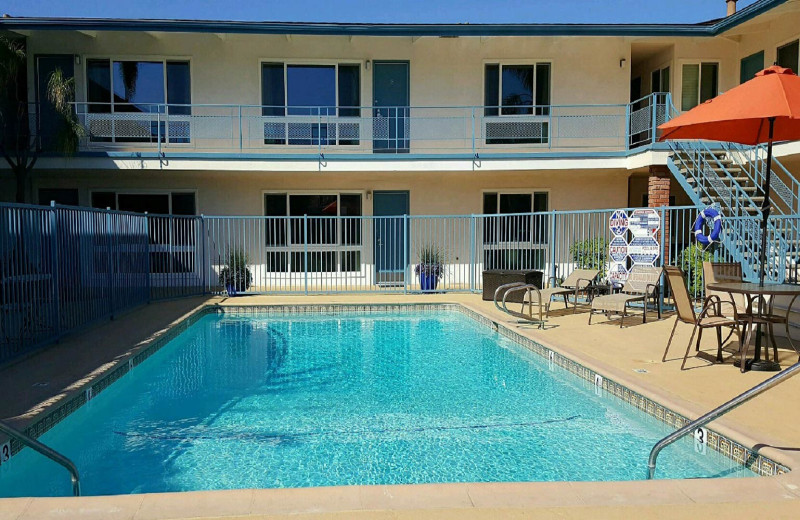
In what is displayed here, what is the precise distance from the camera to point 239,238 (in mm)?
15938

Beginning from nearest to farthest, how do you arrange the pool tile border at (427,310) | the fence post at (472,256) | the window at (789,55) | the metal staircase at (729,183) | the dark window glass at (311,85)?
the pool tile border at (427,310) < the metal staircase at (729,183) < the window at (789,55) < the fence post at (472,256) < the dark window glass at (311,85)

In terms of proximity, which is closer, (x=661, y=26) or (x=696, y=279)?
(x=696, y=279)

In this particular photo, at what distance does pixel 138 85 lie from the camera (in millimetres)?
15625

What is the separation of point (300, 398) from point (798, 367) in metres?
4.82

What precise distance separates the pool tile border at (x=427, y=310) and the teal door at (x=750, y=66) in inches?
413

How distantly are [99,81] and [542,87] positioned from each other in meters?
12.0

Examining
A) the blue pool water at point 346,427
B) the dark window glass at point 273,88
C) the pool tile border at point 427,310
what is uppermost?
the dark window glass at point 273,88

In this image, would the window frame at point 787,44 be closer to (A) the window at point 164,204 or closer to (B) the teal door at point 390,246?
(B) the teal door at point 390,246

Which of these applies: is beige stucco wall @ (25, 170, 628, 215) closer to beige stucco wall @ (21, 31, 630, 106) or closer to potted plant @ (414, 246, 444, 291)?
potted plant @ (414, 246, 444, 291)

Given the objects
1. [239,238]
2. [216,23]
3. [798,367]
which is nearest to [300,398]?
[798,367]

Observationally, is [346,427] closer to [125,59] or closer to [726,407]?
[726,407]

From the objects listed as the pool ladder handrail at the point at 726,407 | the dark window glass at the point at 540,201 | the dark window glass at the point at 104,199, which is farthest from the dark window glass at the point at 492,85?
the pool ladder handrail at the point at 726,407

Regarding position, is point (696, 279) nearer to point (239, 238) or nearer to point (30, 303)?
point (30, 303)

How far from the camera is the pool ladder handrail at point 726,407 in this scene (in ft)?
11.4
